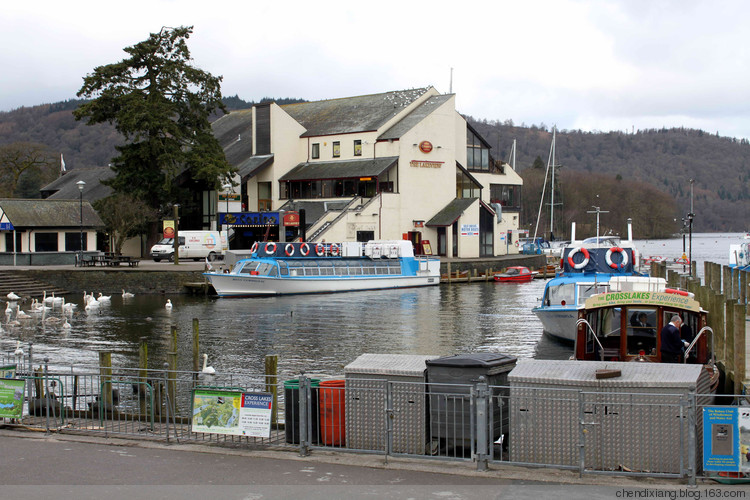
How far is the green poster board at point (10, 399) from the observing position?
47.1 feet

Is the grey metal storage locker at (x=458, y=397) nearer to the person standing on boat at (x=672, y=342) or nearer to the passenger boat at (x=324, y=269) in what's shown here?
the person standing on boat at (x=672, y=342)

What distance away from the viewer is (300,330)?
38.8m

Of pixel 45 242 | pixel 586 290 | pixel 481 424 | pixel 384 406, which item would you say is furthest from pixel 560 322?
pixel 45 242

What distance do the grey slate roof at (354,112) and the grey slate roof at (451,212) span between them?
9880mm

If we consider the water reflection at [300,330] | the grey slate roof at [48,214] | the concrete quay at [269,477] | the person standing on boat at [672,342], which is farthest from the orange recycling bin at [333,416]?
the grey slate roof at [48,214]

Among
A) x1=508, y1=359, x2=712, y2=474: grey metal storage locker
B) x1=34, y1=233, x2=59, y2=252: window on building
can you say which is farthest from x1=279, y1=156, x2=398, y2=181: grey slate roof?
x1=508, y1=359, x2=712, y2=474: grey metal storage locker

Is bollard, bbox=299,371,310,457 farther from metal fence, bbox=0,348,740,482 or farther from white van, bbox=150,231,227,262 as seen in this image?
white van, bbox=150,231,227,262

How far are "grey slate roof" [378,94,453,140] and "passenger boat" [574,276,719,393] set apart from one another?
52297 millimetres

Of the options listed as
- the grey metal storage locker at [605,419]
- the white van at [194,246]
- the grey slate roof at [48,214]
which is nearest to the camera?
the grey metal storage locker at [605,419]

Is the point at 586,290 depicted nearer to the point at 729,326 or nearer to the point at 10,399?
the point at 729,326

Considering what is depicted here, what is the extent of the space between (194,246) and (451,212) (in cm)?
2343

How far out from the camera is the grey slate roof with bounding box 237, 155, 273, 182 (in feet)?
248

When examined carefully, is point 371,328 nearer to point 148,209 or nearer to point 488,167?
point 148,209

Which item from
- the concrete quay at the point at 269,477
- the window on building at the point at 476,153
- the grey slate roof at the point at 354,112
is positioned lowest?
the concrete quay at the point at 269,477
